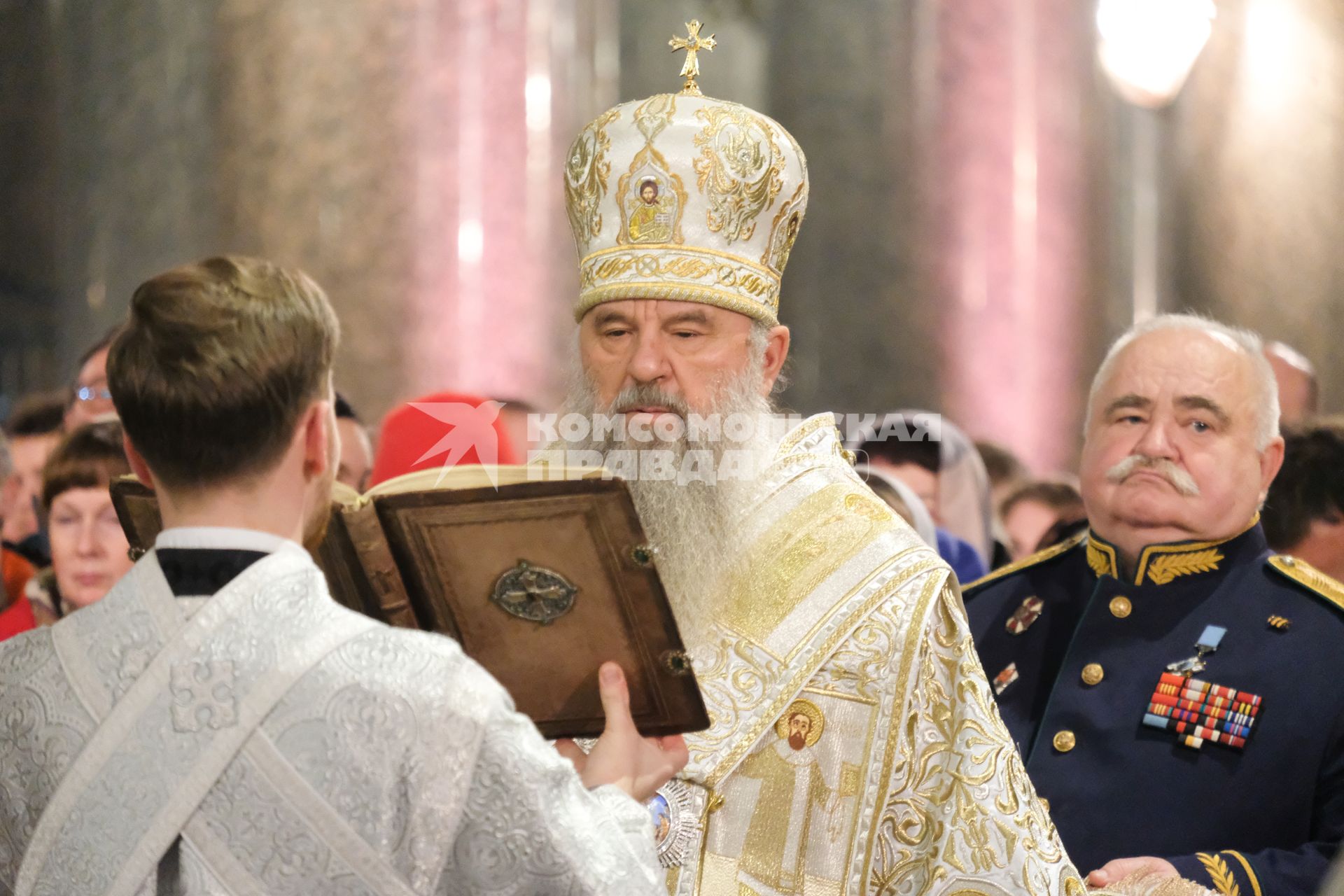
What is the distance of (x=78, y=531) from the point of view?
4.54 metres

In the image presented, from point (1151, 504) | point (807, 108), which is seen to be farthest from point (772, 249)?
point (807, 108)

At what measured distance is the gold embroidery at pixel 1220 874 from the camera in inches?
118

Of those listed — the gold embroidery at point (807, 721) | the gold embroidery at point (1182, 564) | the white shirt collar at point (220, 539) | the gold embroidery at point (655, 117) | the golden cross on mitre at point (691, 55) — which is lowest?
the gold embroidery at point (807, 721)

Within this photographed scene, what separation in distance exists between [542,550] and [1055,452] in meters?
6.26

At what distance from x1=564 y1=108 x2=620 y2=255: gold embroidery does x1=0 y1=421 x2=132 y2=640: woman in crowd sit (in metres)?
1.66

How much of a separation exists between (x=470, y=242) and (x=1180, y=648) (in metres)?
4.08

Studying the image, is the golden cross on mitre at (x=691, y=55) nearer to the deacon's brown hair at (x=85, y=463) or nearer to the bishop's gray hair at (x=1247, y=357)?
the bishop's gray hair at (x=1247, y=357)

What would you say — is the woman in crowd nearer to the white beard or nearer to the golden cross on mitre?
the white beard

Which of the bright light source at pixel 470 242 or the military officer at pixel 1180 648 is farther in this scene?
the bright light source at pixel 470 242

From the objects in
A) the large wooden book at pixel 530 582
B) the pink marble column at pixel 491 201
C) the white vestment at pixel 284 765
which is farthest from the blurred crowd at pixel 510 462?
the white vestment at pixel 284 765

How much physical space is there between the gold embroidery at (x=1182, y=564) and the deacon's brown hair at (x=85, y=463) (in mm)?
2772

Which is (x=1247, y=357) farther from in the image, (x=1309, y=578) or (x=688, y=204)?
(x=688, y=204)

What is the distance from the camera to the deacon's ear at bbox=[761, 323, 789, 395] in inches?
142

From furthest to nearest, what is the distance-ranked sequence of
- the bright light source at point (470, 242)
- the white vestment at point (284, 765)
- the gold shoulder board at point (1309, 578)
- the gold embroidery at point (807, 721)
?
the bright light source at point (470, 242)
the gold shoulder board at point (1309, 578)
the gold embroidery at point (807, 721)
the white vestment at point (284, 765)
